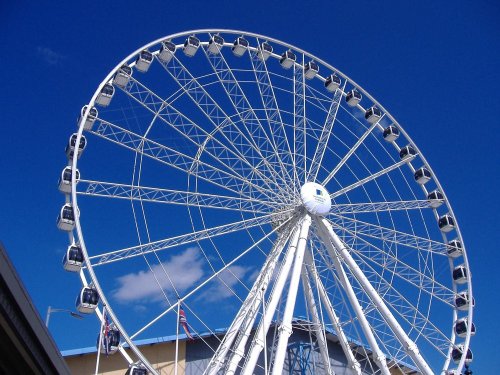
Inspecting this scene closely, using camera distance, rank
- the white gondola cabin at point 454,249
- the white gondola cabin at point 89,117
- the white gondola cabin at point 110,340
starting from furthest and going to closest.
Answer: the white gondola cabin at point 454,249 → the white gondola cabin at point 89,117 → the white gondola cabin at point 110,340

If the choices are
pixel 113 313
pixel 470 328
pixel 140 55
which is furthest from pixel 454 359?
pixel 140 55

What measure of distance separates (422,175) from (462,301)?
637 cm

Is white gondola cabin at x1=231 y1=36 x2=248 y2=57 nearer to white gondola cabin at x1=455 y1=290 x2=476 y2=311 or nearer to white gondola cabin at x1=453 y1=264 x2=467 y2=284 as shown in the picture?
white gondola cabin at x1=453 y1=264 x2=467 y2=284

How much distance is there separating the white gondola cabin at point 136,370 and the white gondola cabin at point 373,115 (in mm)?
16978

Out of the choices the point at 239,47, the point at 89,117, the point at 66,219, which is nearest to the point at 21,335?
the point at 66,219

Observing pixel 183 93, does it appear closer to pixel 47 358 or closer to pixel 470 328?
pixel 47 358

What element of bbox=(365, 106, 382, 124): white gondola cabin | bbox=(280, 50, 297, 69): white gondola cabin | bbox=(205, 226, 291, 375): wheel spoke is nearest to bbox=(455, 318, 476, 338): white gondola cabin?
bbox=(205, 226, 291, 375): wheel spoke

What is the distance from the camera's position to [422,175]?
90.1ft

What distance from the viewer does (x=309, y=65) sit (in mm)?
27844

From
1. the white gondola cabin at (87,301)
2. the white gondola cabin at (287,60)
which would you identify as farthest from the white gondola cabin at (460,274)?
the white gondola cabin at (87,301)

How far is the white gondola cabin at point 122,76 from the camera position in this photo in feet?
72.1

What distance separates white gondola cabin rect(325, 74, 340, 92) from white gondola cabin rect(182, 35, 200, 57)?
293 inches

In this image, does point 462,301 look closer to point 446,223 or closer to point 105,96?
point 446,223

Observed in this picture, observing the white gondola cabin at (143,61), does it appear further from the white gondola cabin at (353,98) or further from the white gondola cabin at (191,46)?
the white gondola cabin at (353,98)
